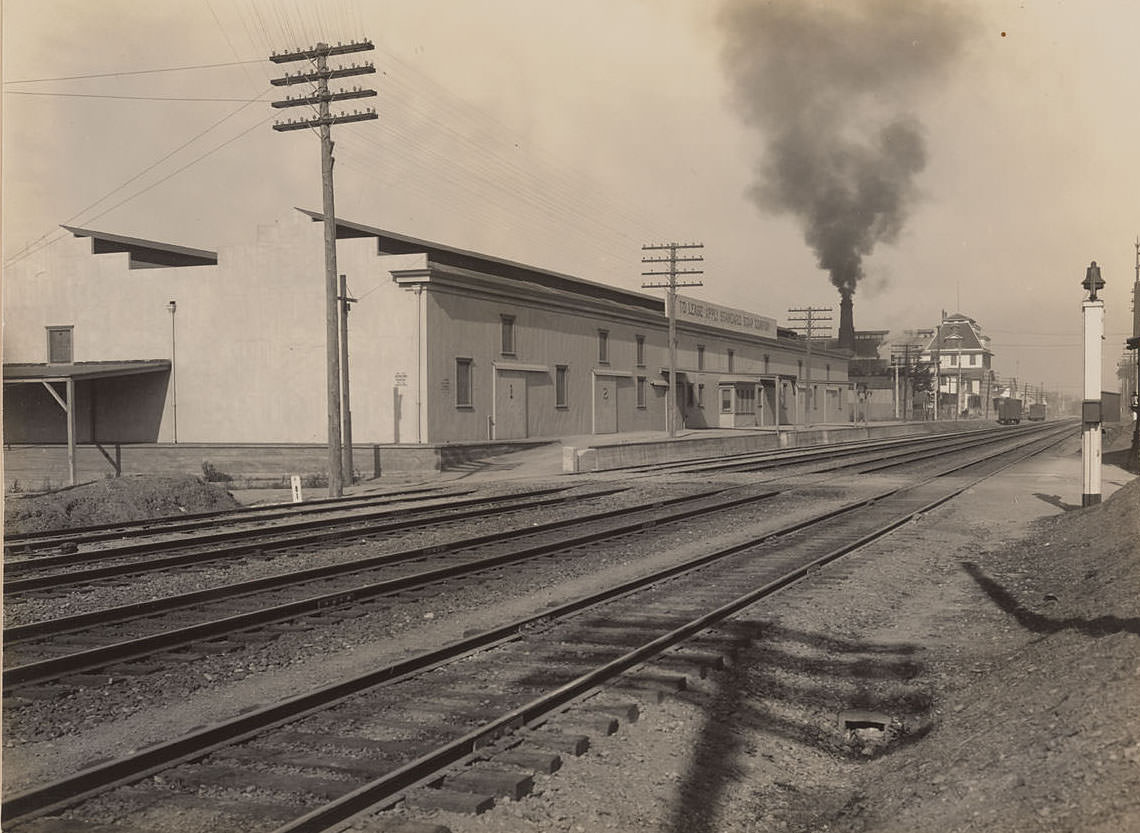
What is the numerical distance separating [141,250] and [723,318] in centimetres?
3257

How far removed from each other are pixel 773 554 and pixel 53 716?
909 cm

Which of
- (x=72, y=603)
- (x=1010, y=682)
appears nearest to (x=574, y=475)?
(x=72, y=603)

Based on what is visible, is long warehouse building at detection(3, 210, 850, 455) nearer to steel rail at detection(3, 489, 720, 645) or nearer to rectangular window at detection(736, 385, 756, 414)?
steel rail at detection(3, 489, 720, 645)

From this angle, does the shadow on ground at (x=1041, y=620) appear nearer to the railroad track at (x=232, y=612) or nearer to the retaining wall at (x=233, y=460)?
the railroad track at (x=232, y=612)

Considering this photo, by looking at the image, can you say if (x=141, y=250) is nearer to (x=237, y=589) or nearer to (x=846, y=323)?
(x=237, y=589)

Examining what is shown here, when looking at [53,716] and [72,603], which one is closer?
[53,716]

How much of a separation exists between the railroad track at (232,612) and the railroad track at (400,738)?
6.19 feet

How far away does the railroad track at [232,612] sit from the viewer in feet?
23.3

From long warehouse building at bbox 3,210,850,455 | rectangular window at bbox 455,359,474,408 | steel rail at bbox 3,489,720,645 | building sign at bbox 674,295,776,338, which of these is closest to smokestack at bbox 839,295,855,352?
building sign at bbox 674,295,776,338

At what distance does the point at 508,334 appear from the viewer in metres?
35.5

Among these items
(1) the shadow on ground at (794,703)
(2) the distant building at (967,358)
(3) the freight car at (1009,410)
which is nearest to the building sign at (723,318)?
(1) the shadow on ground at (794,703)

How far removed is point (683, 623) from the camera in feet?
27.6

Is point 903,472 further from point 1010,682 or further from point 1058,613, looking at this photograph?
point 1010,682

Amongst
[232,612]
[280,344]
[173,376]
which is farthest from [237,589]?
[173,376]
